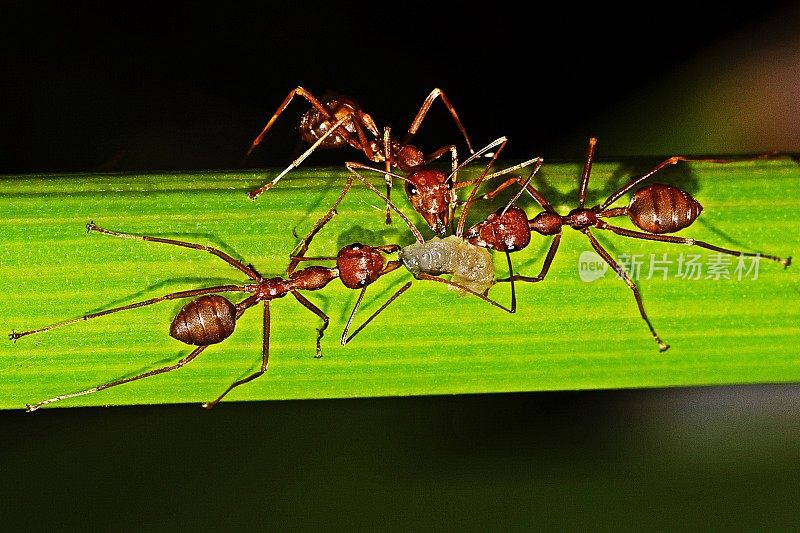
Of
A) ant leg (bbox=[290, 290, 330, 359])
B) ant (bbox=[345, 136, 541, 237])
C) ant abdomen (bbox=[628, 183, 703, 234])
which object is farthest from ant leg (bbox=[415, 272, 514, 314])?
ant abdomen (bbox=[628, 183, 703, 234])

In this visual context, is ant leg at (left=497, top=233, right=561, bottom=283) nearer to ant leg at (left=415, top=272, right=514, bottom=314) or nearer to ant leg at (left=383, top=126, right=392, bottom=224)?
ant leg at (left=415, top=272, right=514, bottom=314)

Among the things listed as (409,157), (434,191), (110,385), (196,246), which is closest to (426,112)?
(409,157)

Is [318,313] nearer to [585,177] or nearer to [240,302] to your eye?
[240,302]

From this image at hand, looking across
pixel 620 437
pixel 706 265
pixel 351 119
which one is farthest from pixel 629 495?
pixel 351 119

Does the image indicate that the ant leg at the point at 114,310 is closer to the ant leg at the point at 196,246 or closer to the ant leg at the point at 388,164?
the ant leg at the point at 196,246

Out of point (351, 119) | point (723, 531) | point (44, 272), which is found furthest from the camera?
point (351, 119)

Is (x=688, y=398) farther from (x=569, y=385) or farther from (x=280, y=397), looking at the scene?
(x=280, y=397)

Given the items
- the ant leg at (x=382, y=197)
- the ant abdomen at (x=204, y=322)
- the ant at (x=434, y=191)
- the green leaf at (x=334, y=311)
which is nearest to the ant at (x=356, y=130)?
the ant at (x=434, y=191)
